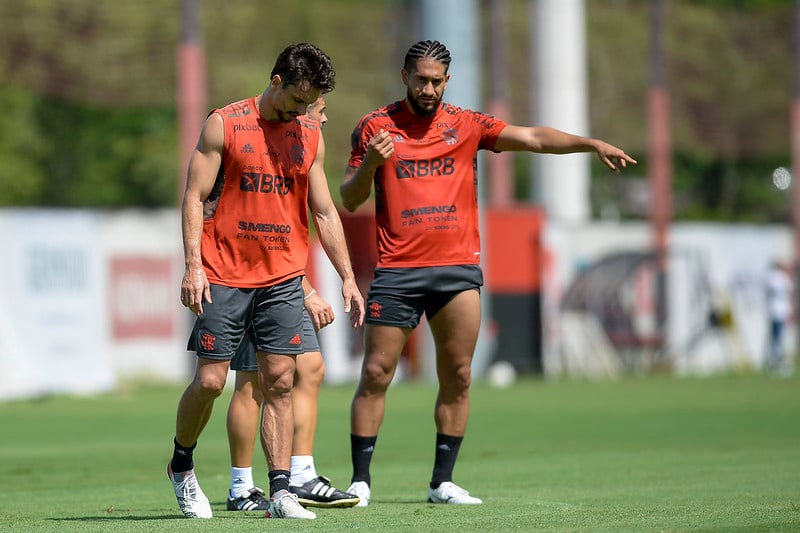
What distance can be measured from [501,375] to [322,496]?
727 inches

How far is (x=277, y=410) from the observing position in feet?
27.0

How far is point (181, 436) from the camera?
27.2ft

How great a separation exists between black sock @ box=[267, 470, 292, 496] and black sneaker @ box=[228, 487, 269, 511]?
0.42 metres

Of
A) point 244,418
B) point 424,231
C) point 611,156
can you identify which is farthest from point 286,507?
point 611,156

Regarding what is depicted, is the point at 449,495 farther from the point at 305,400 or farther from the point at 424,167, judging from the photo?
the point at 424,167

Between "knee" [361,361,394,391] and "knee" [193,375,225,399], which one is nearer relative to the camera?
"knee" [193,375,225,399]

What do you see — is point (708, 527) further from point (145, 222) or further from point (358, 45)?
point (358, 45)

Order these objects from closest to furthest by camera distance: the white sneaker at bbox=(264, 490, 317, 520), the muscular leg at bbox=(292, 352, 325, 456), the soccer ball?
the white sneaker at bbox=(264, 490, 317, 520), the muscular leg at bbox=(292, 352, 325, 456), the soccer ball

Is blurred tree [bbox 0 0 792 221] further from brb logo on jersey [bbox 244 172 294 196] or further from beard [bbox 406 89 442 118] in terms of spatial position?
brb logo on jersey [bbox 244 172 294 196]

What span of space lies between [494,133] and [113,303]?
14.8m

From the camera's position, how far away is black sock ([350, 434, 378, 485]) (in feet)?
29.7

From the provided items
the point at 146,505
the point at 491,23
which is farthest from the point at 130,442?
the point at 491,23

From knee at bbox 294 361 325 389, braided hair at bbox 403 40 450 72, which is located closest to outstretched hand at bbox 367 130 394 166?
braided hair at bbox 403 40 450 72

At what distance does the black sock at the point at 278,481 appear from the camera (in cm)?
810
